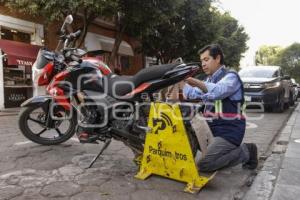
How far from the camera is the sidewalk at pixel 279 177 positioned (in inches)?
146

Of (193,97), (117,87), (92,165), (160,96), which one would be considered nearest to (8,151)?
(92,165)

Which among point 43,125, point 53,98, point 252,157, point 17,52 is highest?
point 17,52

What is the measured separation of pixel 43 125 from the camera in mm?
5430

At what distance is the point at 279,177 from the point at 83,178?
7.05 feet

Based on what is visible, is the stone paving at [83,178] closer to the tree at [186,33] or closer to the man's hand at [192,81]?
the man's hand at [192,81]

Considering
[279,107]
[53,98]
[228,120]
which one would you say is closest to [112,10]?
[279,107]

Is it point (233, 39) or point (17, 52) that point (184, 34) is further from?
point (233, 39)

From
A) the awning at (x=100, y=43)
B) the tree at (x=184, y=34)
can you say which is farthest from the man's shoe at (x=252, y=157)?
the tree at (x=184, y=34)

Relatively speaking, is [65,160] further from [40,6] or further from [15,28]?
[15,28]

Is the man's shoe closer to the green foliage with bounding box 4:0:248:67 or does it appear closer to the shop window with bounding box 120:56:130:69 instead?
the green foliage with bounding box 4:0:248:67

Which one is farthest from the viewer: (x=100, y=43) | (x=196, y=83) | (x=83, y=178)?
(x=100, y=43)

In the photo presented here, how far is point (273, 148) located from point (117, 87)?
3.00 m

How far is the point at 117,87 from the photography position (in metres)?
4.29

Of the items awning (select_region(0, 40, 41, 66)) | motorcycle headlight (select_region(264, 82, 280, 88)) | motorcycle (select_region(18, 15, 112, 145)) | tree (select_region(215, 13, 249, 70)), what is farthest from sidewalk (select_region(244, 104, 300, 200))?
tree (select_region(215, 13, 249, 70))
